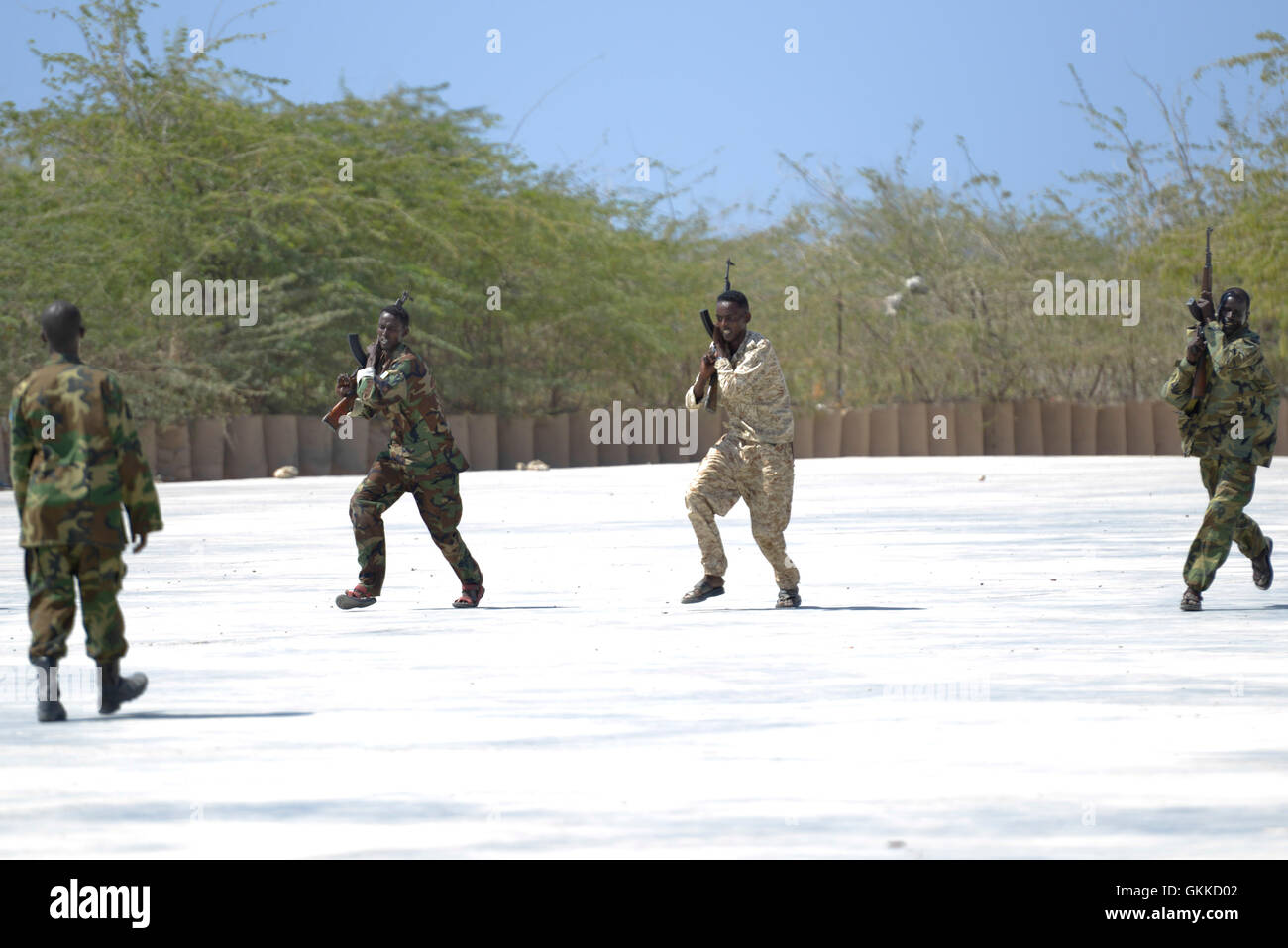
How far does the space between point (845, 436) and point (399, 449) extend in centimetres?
3492

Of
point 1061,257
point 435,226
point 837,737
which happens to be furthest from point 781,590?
point 1061,257

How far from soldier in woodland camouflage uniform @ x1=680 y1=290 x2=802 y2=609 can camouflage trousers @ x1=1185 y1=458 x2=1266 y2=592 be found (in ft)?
7.79

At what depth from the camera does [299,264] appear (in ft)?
136

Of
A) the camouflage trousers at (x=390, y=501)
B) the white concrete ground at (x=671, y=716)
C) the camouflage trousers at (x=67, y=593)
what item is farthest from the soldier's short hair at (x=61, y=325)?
the camouflage trousers at (x=390, y=501)

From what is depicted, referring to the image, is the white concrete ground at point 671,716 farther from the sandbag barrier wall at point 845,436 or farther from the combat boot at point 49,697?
the sandbag barrier wall at point 845,436

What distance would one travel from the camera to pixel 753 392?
1216 cm

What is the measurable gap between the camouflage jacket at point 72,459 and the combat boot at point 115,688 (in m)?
0.54

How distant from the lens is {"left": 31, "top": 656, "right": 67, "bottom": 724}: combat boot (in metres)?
8.20

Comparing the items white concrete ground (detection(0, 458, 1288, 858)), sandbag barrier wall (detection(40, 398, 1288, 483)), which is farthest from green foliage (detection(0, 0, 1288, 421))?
white concrete ground (detection(0, 458, 1288, 858))

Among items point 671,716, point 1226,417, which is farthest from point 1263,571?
point 671,716

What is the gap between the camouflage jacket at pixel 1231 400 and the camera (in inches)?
457

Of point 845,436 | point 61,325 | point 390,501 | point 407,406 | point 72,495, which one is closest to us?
point 72,495

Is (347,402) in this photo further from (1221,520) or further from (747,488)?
(1221,520)

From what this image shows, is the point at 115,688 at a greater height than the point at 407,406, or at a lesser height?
lesser
